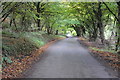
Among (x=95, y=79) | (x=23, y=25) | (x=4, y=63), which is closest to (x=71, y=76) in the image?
(x=95, y=79)

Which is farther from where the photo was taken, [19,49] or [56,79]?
[19,49]

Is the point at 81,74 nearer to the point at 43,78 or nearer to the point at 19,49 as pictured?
the point at 43,78

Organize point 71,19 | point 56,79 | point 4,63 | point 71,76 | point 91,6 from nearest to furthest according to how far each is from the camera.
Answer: point 56,79, point 71,76, point 4,63, point 91,6, point 71,19

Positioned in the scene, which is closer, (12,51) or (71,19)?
(12,51)

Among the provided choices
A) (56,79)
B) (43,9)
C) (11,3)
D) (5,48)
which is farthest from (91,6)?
(56,79)

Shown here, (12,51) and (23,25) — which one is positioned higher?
(23,25)

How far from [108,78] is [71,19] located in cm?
2801

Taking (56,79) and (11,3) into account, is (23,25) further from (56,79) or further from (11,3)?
(56,79)

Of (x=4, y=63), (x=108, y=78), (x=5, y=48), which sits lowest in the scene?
(x=108, y=78)

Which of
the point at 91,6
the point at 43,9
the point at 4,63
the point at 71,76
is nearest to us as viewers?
the point at 71,76

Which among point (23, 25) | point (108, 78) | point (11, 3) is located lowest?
point (108, 78)

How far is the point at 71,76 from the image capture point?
632 centimetres

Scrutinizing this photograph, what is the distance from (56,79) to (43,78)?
0.59m

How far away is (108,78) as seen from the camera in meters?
6.24
